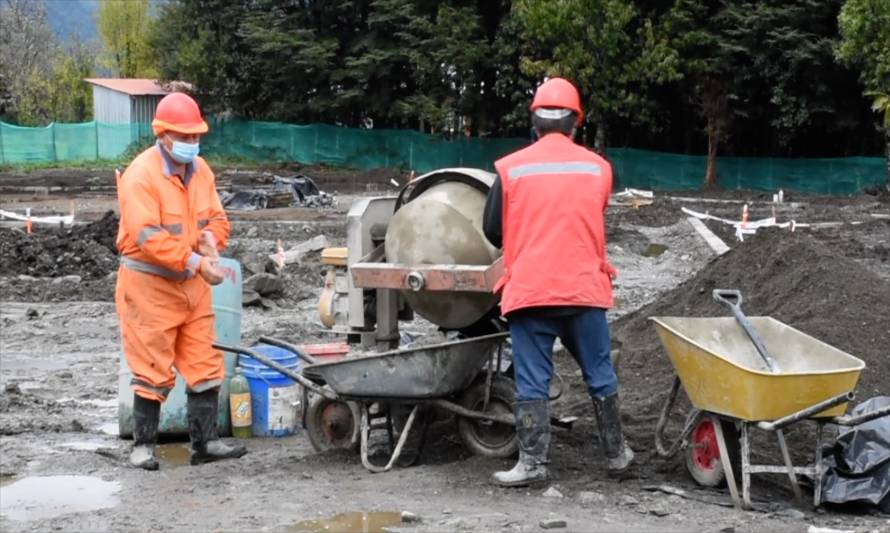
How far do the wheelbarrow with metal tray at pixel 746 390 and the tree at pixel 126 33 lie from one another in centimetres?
6391

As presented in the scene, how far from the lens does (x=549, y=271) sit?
6.12 m

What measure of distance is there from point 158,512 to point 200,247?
65.7 inches

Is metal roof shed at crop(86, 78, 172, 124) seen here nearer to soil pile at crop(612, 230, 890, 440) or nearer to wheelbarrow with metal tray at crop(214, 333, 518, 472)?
soil pile at crop(612, 230, 890, 440)

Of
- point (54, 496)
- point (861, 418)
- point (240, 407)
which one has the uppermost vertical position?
point (861, 418)

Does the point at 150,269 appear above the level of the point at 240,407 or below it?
above

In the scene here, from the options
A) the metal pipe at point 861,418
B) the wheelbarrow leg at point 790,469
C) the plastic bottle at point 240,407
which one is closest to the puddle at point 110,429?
the plastic bottle at point 240,407

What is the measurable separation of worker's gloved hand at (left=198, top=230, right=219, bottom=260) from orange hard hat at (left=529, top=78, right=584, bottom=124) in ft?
6.29

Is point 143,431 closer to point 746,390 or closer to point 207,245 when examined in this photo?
point 207,245

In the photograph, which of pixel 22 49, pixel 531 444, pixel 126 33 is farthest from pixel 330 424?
pixel 126 33

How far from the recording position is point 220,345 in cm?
722

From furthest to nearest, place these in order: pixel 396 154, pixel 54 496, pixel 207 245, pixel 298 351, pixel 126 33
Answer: pixel 126 33, pixel 396 154, pixel 298 351, pixel 207 245, pixel 54 496

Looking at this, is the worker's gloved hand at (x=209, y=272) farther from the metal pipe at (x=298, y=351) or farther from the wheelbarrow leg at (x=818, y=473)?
the wheelbarrow leg at (x=818, y=473)

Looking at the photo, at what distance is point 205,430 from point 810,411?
3.20 m

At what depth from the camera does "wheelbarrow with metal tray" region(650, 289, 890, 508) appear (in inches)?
228
